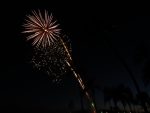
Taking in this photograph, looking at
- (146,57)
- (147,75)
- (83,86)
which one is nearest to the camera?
(83,86)

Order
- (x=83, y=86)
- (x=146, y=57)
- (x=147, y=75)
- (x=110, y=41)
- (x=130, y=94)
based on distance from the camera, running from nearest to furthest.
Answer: (x=83, y=86) → (x=110, y=41) → (x=146, y=57) → (x=147, y=75) → (x=130, y=94)

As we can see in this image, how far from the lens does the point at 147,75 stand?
197ft

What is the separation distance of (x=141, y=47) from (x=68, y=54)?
30.6 metres

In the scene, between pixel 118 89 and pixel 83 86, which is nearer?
pixel 83 86

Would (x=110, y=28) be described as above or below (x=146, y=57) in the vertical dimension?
below

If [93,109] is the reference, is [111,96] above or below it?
above

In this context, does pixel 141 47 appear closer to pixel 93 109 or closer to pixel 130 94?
pixel 93 109

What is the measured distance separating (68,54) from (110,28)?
6081mm

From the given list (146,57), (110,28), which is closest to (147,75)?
(146,57)

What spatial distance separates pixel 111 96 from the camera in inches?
5123

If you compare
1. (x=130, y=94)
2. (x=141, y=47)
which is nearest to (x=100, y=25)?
(x=141, y=47)

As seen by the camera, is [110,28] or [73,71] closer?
[73,71]

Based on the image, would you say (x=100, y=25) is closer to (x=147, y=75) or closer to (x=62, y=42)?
(x=62, y=42)

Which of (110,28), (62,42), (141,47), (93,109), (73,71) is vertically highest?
(141,47)
